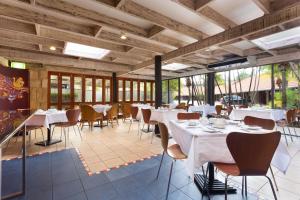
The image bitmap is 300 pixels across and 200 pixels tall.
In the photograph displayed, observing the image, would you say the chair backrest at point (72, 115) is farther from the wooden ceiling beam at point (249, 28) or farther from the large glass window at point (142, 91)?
the large glass window at point (142, 91)

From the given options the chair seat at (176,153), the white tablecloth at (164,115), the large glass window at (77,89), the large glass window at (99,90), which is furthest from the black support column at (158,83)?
the large glass window at (77,89)

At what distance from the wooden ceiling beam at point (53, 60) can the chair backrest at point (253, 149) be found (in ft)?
20.9

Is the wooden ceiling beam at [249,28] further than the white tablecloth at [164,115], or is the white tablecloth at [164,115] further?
the white tablecloth at [164,115]

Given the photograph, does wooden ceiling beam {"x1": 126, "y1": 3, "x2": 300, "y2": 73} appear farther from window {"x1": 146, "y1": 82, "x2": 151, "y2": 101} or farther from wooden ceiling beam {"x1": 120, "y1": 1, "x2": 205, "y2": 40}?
window {"x1": 146, "y1": 82, "x2": 151, "y2": 101}

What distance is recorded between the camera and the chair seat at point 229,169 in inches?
58.5

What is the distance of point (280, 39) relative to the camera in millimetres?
3939

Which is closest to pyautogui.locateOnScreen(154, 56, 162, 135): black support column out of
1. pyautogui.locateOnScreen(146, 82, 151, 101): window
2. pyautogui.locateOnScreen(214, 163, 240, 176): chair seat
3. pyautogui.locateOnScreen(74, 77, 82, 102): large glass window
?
pyautogui.locateOnScreen(214, 163, 240, 176): chair seat

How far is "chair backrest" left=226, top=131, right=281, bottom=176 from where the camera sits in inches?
55.1

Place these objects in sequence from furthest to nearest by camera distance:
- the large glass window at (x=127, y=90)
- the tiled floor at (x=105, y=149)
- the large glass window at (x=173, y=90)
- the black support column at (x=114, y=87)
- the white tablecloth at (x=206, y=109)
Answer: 1. the large glass window at (x=173, y=90)
2. the large glass window at (x=127, y=90)
3. the black support column at (x=114, y=87)
4. the white tablecloth at (x=206, y=109)
5. the tiled floor at (x=105, y=149)

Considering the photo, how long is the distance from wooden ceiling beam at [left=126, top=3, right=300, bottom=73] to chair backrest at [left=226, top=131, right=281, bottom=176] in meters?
2.30

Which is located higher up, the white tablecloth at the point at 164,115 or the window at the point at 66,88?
the window at the point at 66,88

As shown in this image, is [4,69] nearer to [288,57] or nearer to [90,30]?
[90,30]

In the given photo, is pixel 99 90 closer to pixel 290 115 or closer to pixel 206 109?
pixel 206 109

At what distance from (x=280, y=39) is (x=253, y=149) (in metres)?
3.87
